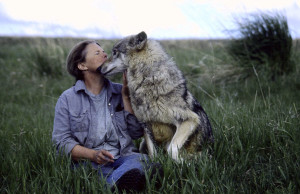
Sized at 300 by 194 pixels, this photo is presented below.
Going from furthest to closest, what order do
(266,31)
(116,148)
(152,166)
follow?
(266,31) → (116,148) → (152,166)

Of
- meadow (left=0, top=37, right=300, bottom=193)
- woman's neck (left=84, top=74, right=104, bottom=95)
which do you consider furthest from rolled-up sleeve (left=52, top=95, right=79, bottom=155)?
woman's neck (left=84, top=74, right=104, bottom=95)

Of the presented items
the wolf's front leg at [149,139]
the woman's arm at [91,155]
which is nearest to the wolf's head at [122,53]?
the wolf's front leg at [149,139]

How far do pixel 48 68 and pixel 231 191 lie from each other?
26.2 ft

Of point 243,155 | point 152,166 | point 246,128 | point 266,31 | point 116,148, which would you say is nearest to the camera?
point 152,166

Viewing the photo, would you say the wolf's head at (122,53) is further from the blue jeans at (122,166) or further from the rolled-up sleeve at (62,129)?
the blue jeans at (122,166)

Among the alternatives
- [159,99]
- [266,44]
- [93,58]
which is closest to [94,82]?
[93,58]

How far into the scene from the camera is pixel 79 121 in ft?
9.76

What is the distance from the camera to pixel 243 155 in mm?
2875

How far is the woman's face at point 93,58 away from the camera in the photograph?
3.20 m

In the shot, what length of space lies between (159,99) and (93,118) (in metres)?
0.75

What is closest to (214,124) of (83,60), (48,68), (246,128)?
(246,128)

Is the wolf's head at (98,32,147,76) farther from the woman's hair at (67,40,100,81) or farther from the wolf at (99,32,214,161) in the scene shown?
the woman's hair at (67,40,100,81)

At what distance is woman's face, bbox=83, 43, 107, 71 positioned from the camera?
3197 millimetres

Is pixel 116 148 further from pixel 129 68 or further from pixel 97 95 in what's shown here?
pixel 129 68
